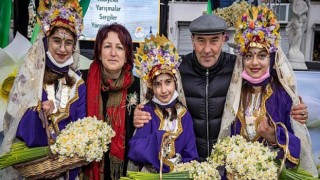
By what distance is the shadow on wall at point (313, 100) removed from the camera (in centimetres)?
446

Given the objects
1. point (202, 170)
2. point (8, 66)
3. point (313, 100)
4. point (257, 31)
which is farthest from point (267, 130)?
point (8, 66)

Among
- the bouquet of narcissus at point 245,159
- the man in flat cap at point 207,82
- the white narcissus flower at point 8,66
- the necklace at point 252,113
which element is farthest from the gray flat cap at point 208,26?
the white narcissus flower at point 8,66

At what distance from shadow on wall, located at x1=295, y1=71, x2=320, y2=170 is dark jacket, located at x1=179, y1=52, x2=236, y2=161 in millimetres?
1923

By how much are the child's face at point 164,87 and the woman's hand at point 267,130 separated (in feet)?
2.01

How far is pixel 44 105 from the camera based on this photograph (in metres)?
2.65

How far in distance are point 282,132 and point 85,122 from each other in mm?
1221

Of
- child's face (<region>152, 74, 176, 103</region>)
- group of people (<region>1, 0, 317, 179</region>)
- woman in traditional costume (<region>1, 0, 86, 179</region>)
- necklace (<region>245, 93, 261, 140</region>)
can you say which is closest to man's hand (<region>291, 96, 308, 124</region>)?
group of people (<region>1, 0, 317, 179</region>)

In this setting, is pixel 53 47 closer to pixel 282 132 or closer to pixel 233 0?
pixel 282 132

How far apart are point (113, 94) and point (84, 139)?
59 cm

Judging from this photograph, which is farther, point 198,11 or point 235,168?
point 198,11

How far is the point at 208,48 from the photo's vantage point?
2.80m

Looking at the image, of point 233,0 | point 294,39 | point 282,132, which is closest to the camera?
point 282,132

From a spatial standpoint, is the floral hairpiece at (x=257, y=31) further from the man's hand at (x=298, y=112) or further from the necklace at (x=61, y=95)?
the necklace at (x=61, y=95)

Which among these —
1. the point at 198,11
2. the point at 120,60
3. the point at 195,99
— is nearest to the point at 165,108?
the point at 195,99
